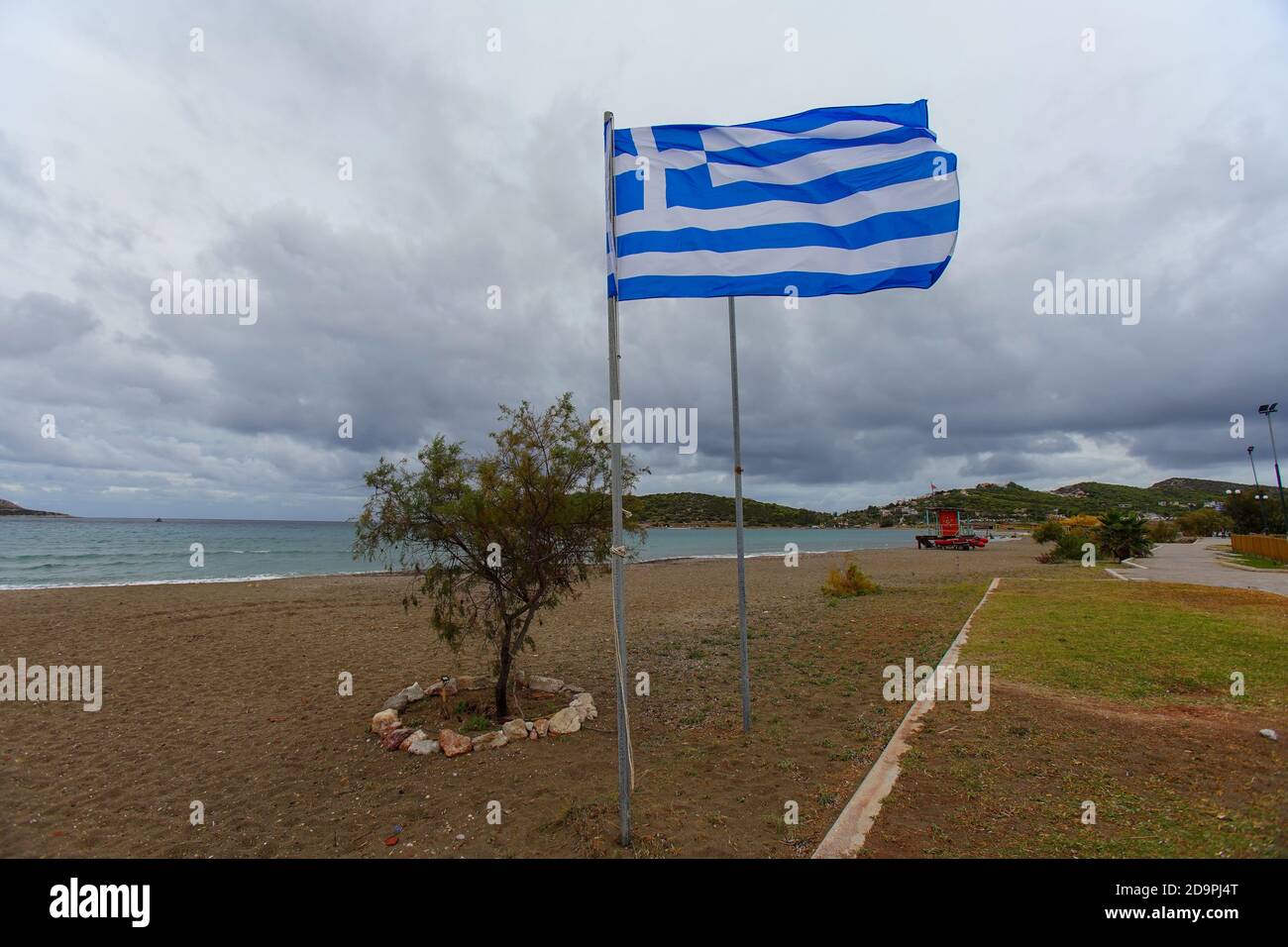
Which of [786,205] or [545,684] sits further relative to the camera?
[545,684]

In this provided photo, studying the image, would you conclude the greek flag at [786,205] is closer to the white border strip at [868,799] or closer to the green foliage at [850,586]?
the white border strip at [868,799]

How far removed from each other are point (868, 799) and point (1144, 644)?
327 inches

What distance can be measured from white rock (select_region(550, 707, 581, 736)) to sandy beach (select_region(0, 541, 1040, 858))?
221 mm

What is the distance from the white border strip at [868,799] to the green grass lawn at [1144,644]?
291 centimetres

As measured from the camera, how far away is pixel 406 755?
6.73m

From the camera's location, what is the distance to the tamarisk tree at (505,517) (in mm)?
7238

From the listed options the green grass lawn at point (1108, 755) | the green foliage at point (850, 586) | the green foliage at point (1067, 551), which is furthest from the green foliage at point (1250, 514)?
the green grass lawn at point (1108, 755)

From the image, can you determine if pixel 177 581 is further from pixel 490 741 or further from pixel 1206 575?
pixel 1206 575

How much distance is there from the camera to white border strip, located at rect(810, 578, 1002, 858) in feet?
13.1

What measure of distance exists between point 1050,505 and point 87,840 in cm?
19901

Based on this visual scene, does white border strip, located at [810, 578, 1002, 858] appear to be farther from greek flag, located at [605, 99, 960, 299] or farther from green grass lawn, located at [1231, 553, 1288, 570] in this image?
green grass lawn, located at [1231, 553, 1288, 570]

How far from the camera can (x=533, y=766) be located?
618 centimetres

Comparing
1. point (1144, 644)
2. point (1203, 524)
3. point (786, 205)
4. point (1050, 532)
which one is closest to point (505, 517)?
point (786, 205)
